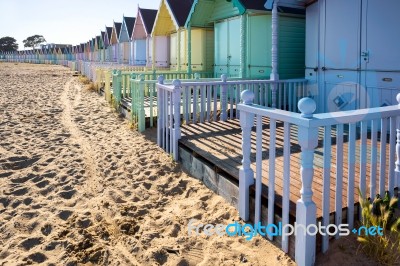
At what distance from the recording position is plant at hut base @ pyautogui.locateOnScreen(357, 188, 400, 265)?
9.96 ft

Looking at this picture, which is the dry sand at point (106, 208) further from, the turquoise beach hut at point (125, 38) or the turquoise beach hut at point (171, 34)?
the turquoise beach hut at point (125, 38)

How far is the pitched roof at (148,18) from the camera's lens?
70.1ft

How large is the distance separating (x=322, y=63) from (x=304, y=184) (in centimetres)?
547

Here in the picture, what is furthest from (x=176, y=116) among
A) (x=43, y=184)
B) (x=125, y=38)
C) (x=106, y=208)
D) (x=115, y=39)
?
(x=115, y=39)

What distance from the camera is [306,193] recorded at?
2998mm

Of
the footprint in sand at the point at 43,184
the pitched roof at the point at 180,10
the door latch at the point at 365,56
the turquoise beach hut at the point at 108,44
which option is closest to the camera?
the footprint in sand at the point at 43,184

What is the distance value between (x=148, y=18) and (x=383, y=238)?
68.2ft

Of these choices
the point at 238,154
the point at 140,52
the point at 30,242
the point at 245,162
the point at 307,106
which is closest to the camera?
the point at 307,106

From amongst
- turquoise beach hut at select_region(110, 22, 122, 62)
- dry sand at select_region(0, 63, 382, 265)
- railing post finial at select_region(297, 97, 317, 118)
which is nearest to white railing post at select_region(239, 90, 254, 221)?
dry sand at select_region(0, 63, 382, 265)

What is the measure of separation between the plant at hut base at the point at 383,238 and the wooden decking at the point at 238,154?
28 cm

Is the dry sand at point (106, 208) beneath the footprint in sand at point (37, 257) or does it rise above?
above

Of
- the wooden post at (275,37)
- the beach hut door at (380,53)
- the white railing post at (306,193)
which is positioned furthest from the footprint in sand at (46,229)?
the wooden post at (275,37)

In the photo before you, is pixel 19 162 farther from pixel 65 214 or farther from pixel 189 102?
pixel 189 102

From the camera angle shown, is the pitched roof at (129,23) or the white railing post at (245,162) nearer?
the white railing post at (245,162)
